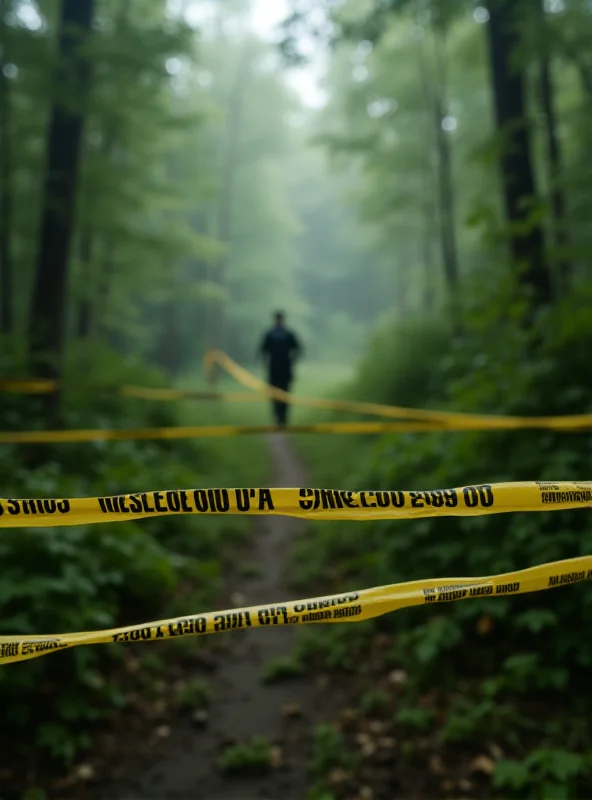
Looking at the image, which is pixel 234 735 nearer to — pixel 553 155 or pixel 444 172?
pixel 553 155

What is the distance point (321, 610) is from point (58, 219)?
6880 millimetres

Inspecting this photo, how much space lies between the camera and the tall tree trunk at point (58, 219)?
688 cm

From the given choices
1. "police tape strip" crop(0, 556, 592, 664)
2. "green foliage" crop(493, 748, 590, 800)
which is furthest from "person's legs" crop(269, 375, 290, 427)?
"police tape strip" crop(0, 556, 592, 664)

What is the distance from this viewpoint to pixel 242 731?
12.5ft

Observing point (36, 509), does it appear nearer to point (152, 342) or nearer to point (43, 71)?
point (43, 71)

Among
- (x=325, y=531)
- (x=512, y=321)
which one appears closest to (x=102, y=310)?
(x=325, y=531)

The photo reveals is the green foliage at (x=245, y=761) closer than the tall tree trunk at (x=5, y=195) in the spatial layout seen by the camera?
Yes

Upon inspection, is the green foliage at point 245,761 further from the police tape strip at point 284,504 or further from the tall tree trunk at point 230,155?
the tall tree trunk at point 230,155

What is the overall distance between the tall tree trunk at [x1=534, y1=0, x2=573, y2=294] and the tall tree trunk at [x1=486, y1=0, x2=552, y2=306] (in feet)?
0.90

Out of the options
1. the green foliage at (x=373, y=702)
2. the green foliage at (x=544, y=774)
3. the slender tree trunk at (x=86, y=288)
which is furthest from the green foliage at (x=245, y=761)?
the slender tree trunk at (x=86, y=288)

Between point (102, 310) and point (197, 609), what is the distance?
8999 millimetres

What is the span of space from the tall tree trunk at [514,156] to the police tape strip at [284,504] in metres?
5.41

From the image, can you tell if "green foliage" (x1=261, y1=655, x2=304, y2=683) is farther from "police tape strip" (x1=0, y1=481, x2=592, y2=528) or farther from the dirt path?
"police tape strip" (x1=0, y1=481, x2=592, y2=528)

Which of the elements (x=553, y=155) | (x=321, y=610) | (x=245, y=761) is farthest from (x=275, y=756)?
(x=553, y=155)
